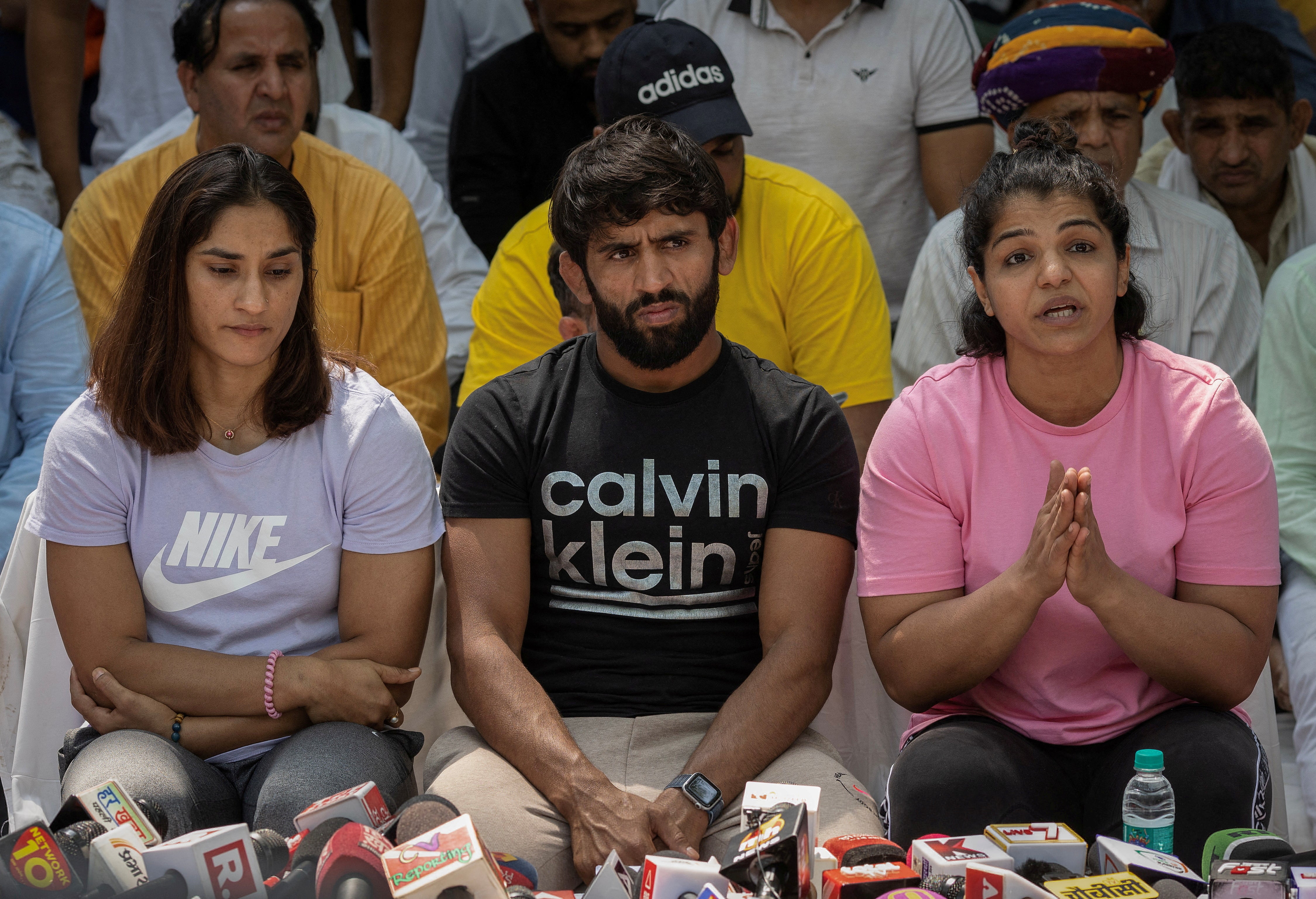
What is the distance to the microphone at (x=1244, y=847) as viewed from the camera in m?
1.86

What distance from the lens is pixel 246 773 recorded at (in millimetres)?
2385

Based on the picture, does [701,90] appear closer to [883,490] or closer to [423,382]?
[423,382]

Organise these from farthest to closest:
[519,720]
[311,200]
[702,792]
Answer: [311,200], [519,720], [702,792]

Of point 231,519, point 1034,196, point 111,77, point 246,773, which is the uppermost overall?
point 111,77

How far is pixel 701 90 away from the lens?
3396 mm

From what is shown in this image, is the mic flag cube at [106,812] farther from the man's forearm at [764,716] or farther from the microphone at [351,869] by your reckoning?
the man's forearm at [764,716]

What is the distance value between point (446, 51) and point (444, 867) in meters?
3.94

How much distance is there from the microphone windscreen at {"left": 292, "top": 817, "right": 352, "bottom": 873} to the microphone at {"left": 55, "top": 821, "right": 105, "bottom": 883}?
26cm

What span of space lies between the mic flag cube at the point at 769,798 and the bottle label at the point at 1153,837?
1.56 ft

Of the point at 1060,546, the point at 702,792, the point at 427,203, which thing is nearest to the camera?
the point at 1060,546

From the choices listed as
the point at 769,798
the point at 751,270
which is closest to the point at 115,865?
the point at 769,798

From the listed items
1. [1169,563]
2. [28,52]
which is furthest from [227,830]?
[28,52]

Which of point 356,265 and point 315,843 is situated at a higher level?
point 356,265

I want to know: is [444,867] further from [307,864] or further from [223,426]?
[223,426]
